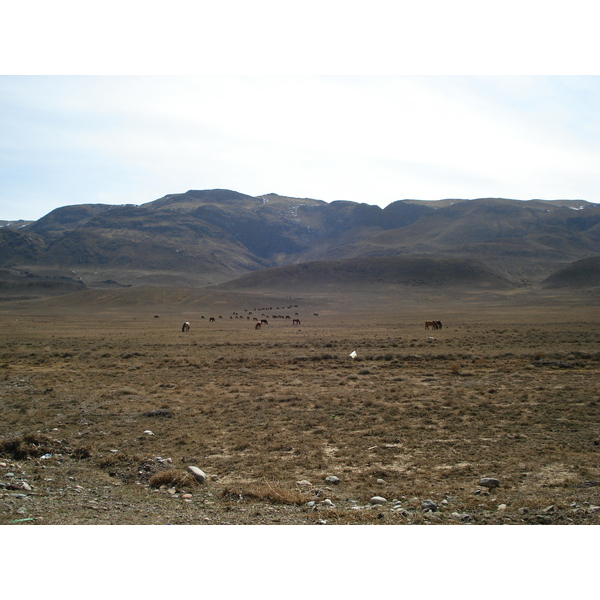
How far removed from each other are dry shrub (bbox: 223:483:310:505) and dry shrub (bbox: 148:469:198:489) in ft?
2.67

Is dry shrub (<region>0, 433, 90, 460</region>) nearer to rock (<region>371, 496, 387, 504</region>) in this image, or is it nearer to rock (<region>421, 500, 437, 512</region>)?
rock (<region>371, 496, 387, 504</region>)

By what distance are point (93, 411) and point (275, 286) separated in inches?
4806

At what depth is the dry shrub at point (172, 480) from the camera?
7.91 meters

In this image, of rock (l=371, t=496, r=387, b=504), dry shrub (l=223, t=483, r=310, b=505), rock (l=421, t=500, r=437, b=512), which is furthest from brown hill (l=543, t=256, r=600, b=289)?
dry shrub (l=223, t=483, r=310, b=505)

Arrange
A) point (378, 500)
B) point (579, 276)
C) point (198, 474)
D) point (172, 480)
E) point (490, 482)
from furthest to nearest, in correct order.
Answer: point (579, 276)
point (198, 474)
point (172, 480)
point (490, 482)
point (378, 500)

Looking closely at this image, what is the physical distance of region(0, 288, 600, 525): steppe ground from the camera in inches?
270

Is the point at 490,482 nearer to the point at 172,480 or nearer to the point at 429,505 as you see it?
the point at 429,505

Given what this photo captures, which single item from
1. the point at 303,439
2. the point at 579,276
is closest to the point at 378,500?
the point at 303,439

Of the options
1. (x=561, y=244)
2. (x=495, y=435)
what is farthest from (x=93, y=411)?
(x=561, y=244)

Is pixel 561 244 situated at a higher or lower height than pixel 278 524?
higher

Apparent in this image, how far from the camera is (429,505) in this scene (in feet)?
22.2

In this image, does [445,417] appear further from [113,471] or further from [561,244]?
[561,244]

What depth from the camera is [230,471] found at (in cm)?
869

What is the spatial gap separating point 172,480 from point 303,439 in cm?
343
